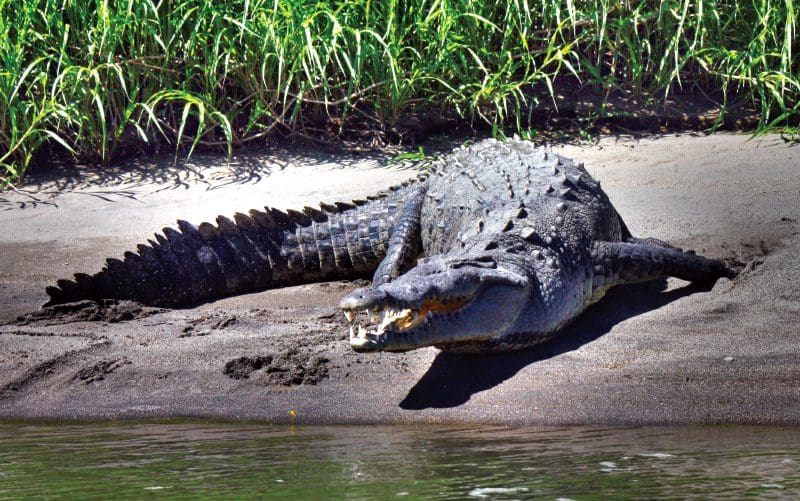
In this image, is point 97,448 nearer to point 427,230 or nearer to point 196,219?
point 427,230

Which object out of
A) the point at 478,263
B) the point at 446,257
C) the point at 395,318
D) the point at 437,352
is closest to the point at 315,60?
the point at 446,257

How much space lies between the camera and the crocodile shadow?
3854 mm

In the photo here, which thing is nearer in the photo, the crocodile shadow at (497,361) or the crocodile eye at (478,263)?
the crocodile shadow at (497,361)

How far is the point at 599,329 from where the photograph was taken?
14.5 ft

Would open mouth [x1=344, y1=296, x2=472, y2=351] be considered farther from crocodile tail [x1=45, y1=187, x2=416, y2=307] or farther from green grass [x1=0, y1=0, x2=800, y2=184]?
green grass [x1=0, y1=0, x2=800, y2=184]

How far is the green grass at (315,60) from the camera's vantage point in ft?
23.4

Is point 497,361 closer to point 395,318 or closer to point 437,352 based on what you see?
point 437,352

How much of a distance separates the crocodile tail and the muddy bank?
14cm

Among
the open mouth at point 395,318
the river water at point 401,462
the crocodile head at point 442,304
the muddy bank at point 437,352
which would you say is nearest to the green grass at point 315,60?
the muddy bank at point 437,352

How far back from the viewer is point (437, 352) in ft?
13.8

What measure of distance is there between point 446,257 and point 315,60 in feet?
10.3

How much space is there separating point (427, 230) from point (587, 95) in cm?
298

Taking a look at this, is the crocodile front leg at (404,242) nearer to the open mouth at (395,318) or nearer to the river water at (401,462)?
the open mouth at (395,318)

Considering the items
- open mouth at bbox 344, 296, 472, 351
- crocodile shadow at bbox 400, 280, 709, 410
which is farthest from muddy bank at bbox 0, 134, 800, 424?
open mouth at bbox 344, 296, 472, 351
